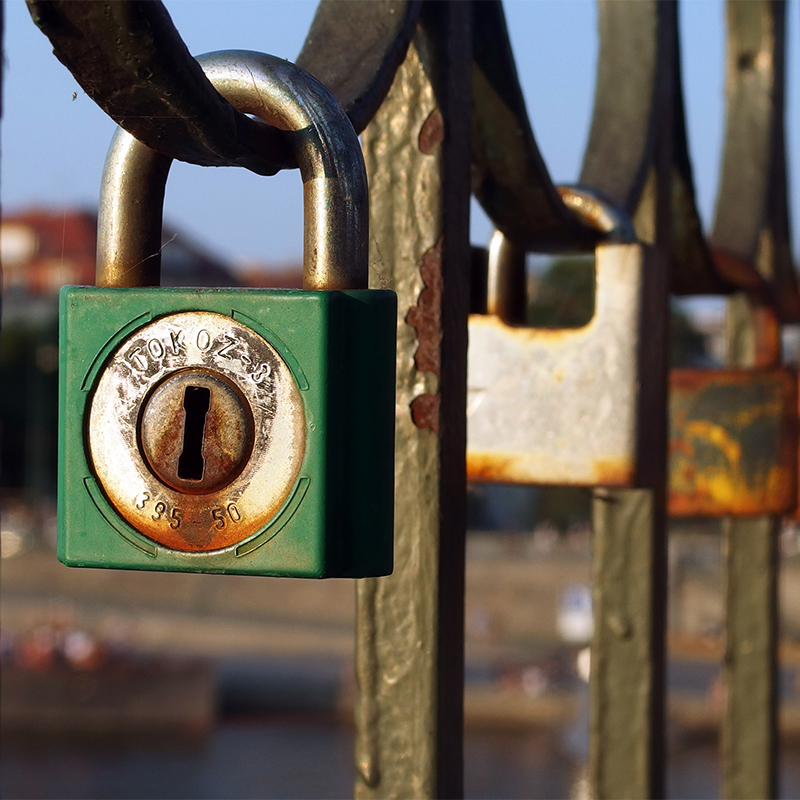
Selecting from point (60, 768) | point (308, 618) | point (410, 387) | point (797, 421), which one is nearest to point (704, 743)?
point (60, 768)

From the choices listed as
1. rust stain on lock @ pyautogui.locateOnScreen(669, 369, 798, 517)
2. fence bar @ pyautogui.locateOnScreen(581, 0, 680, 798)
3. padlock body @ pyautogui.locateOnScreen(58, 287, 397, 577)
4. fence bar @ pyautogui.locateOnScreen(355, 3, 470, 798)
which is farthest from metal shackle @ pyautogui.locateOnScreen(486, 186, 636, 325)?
padlock body @ pyautogui.locateOnScreen(58, 287, 397, 577)

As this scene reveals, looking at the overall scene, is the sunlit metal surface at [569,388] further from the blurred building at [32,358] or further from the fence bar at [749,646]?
the blurred building at [32,358]

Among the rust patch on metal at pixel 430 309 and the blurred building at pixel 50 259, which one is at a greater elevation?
the blurred building at pixel 50 259

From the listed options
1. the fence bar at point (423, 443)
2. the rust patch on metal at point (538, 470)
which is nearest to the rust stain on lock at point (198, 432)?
the fence bar at point (423, 443)

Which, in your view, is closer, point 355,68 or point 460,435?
point 355,68

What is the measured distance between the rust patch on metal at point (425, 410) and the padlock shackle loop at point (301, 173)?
0.25m

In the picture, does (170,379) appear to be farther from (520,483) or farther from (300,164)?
(520,483)

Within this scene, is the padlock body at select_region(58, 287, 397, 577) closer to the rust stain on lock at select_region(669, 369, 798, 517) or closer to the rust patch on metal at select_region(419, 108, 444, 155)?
the rust patch on metal at select_region(419, 108, 444, 155)

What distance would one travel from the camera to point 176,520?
876 millimetres

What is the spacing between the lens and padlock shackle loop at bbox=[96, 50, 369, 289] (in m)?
0.92

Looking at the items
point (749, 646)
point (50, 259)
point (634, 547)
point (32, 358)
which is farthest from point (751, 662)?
point (50, 259)

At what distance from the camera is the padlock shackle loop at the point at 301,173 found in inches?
36.1

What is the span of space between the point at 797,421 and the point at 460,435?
116 cm

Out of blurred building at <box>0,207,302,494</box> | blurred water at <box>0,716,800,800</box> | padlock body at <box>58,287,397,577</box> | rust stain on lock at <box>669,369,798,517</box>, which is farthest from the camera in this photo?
blurred building at <box>0,207,302,494</box>
